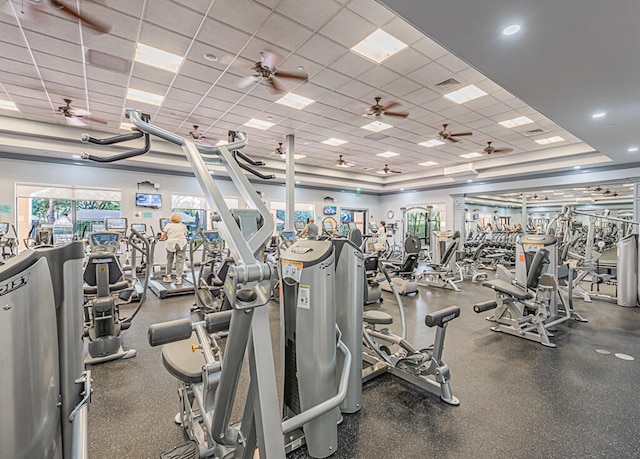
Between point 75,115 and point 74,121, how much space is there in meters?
0.31

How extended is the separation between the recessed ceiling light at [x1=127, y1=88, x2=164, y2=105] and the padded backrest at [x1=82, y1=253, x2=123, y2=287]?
129 inches

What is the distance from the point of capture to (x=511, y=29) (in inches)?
97.0

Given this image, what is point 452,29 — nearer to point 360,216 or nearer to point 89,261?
point 89,261

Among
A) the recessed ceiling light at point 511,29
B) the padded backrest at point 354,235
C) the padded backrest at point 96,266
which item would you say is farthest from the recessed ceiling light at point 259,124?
the recessed ceiling light at point 511,29

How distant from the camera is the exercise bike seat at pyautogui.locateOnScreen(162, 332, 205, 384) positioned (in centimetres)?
154

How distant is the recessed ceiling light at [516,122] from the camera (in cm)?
609

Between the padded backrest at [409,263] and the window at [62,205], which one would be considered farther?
the window at [62,205]

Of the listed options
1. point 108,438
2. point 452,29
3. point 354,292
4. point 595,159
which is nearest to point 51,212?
point 108,438

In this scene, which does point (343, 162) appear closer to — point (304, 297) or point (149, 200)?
point (149, 200)

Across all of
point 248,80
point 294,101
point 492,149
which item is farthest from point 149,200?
point 492,149

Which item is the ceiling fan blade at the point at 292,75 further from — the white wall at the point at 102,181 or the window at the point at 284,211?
the window at the point at 284,211

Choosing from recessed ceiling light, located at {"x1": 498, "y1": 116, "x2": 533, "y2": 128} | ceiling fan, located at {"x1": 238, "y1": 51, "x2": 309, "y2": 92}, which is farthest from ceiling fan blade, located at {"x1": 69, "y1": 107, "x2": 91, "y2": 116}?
recessed ceiling light, located at {"x1": 498, "y1": 116, "x2": 533, "y2": 128}

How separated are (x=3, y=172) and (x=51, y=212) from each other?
125 centimetres

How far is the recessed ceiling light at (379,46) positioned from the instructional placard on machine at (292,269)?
3.22 metres
